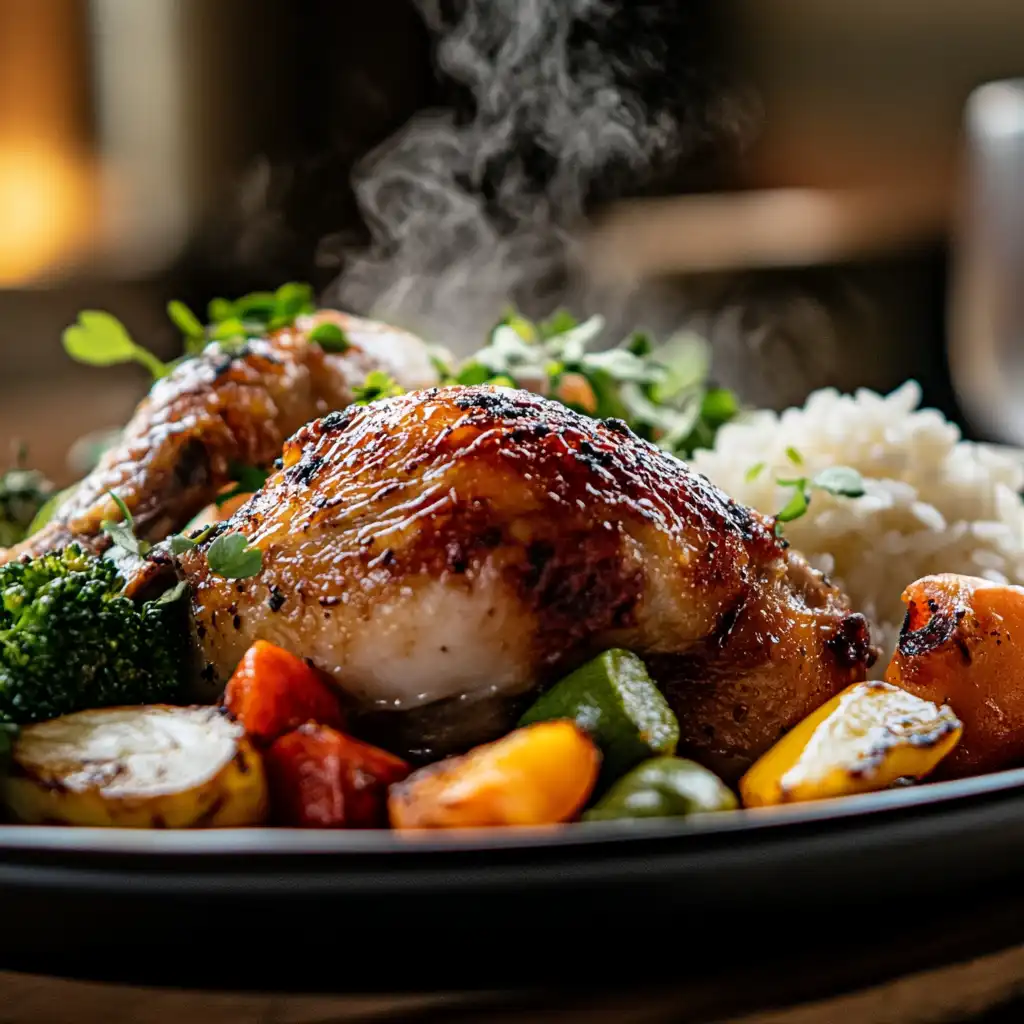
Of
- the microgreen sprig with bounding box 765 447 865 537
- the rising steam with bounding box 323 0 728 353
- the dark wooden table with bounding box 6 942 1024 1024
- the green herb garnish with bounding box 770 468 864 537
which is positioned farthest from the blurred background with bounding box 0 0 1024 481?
the dark wooden table with bounding box 6 942 1024 1024

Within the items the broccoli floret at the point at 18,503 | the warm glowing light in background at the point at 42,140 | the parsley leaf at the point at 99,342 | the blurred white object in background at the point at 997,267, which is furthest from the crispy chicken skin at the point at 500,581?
the warm glowing light in background at the point at 42,140

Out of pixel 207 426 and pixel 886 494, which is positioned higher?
pixel 207 426

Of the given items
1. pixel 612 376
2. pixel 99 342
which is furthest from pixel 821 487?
pixel 99 342

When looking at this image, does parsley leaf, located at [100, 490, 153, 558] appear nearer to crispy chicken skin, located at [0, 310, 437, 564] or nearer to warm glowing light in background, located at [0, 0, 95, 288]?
crispy chicken skin, located at [0, 310, 437, 564]

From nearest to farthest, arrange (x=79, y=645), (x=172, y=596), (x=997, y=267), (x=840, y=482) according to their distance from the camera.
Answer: (x=79, y=645)
(x=172, y=596)
(x=840, y=482)
(x=997, y=267)

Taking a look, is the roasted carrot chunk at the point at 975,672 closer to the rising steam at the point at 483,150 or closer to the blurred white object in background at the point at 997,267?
the rising steam at the point at 483,150

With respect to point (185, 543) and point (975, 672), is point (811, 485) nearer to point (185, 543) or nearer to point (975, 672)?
point (975, 672)
